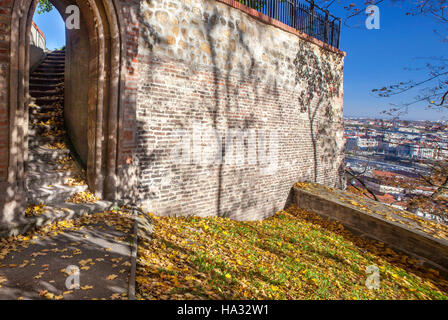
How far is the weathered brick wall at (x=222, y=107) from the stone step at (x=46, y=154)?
5.45 feet

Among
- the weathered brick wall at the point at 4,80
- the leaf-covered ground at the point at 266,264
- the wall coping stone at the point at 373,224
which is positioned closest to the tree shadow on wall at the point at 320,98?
the wall coping stone at the point at 373,224

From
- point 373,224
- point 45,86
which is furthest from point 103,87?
point 373,224

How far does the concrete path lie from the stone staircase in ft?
3.64

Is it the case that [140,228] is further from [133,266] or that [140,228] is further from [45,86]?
[45,86]

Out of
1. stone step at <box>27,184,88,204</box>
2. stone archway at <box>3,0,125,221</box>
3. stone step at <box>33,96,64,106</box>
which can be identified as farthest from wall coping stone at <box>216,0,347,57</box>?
stone step at <box>27,184,88,204</box>

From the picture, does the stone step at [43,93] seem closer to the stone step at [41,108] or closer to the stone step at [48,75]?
the stone step at [41,108]

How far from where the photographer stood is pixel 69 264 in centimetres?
338

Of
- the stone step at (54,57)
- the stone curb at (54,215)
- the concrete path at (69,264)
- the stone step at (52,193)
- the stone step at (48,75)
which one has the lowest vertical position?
the concrete path at (69,264)

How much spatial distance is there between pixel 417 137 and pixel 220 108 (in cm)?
1145

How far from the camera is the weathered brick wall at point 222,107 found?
5738mm

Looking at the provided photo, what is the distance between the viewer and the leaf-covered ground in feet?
11.5

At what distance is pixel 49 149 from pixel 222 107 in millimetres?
4032

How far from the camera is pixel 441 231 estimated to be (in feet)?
22.3

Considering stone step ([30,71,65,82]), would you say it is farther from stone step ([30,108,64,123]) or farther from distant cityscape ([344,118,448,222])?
distant cityscape ([344,118,448,222])
